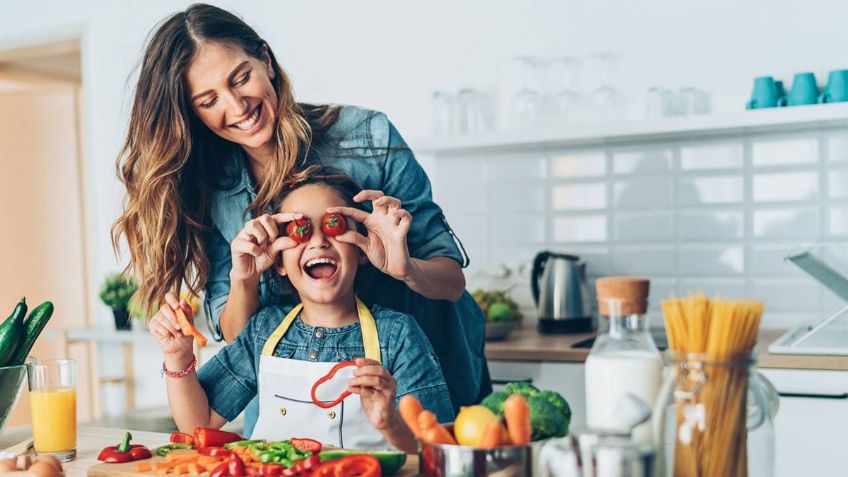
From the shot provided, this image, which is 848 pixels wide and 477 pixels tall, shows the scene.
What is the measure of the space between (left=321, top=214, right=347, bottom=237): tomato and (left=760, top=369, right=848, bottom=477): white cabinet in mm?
1390

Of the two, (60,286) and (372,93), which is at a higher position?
(372,93)

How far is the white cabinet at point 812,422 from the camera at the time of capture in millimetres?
2566

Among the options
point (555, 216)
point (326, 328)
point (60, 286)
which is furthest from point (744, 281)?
point (60, 286)

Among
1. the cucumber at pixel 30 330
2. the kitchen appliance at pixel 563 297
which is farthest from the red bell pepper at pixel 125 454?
the kitchen appliance at pixel 563 297

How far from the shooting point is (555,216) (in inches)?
140

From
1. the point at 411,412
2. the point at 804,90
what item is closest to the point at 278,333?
the point at 411,412

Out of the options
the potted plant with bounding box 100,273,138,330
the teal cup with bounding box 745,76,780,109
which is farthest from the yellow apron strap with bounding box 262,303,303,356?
the potted plant with bounding box 100,273,138,330

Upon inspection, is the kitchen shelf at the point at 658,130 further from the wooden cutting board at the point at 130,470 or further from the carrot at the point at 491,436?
the carrot at the point at 491,436

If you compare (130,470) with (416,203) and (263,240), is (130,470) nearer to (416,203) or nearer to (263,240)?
(263,240)

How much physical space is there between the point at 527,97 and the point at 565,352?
0.98m

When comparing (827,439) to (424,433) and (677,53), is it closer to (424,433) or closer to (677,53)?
(677,53)

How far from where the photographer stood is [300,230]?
1932 mm

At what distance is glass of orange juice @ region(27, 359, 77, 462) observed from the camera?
168 centimetres

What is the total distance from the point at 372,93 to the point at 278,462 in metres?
2.55
